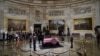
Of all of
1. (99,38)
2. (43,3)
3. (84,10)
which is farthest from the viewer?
(43,3)

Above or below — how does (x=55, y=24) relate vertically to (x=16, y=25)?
above

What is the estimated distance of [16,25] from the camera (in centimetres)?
2450

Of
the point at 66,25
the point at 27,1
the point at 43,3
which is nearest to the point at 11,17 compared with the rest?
the point at 27,1

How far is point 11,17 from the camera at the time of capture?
23562 millimetres

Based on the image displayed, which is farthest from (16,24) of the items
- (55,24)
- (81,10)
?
(81,10)

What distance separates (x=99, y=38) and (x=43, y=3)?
53.2 feet

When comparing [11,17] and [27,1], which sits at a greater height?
[27,1]

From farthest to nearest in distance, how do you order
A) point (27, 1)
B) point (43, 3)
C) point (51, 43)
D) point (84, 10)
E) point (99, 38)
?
point (43, 3) < point (27, 1) < point (84, 10) < point (99, 38) < point (51, 43)

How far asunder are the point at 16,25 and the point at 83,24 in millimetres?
13071

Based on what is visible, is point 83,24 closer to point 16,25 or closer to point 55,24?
point 55,24

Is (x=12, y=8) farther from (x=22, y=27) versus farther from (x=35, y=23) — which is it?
(x=35, y=23)

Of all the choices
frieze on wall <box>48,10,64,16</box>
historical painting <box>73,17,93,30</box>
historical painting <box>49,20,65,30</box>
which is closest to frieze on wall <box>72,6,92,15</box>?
historical painting <box>73,17,93,30</box>

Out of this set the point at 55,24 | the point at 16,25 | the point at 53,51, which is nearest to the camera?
the point at 53,51

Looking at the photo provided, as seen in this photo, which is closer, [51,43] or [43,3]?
[51,43]
